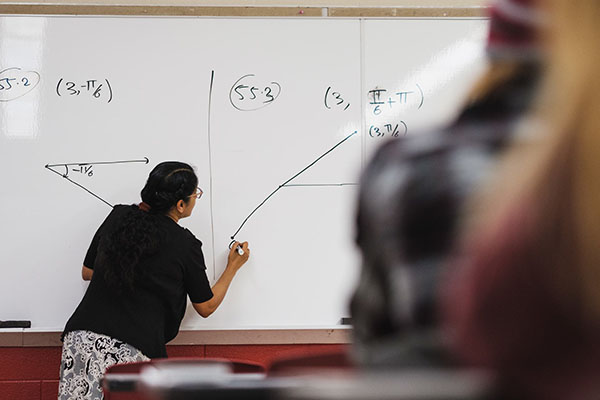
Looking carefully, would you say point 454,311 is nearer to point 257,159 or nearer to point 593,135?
point 593,135

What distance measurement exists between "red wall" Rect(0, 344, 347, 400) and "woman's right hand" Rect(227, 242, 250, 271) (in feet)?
0.86

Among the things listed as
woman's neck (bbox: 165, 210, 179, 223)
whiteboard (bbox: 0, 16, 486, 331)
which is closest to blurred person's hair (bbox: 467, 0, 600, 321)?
woman's neck (bbox: 165, 210, 179, 223)

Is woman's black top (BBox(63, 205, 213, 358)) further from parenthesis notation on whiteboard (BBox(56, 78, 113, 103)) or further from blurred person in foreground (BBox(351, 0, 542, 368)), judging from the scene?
blurred person in foreground (BBox(351, 0, 542, 368))

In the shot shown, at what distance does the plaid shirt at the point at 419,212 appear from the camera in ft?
1.46

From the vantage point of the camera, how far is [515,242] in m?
0.41

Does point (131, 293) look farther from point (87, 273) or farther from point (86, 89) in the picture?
point (86, 89)

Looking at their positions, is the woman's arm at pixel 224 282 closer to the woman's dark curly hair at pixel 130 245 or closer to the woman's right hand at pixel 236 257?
the woman's right hand at pixel 236 257

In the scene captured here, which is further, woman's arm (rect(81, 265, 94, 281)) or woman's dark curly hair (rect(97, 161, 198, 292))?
woman's arm (rect(81, 265, 94, 281))

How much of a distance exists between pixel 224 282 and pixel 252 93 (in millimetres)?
612

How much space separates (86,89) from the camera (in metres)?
2.40

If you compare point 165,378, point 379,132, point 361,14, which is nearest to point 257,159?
point 379,132

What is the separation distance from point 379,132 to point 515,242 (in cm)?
203

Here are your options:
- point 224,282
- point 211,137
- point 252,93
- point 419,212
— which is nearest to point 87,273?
point 224,282

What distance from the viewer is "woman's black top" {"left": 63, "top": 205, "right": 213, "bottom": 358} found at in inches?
82.0
